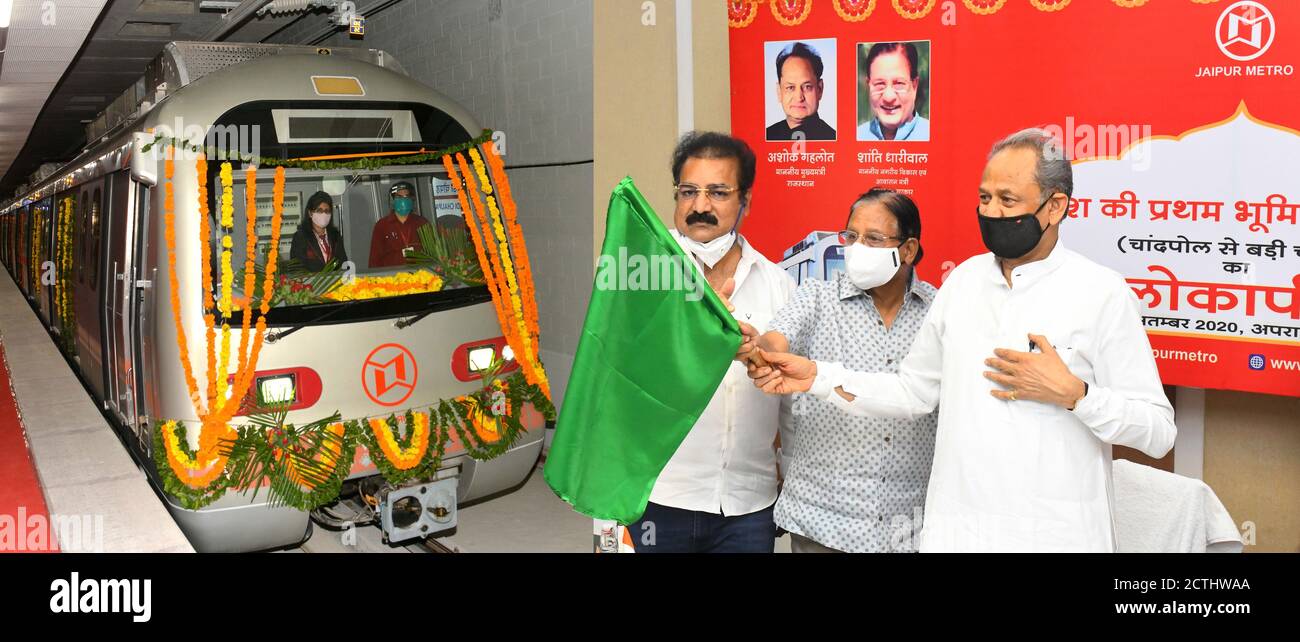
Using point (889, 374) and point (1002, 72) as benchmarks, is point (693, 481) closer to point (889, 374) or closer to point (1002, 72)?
point (889, 374)

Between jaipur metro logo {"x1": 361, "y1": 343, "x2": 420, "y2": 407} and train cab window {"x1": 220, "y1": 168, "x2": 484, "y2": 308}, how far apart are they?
304mm

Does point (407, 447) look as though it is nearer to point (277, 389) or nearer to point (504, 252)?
point (277, 389)

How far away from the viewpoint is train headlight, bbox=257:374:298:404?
5113mm

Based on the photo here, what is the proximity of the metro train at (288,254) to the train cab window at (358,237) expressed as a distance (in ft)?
0.04

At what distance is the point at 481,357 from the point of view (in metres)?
5.79

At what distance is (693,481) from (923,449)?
68cm

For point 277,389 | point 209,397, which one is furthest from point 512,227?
point 209,397

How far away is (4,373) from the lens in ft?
29.5

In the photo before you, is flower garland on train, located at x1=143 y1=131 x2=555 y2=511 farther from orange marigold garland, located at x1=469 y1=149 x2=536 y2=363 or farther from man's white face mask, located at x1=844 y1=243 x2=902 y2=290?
man's white face mask, located at x1=844 y1=243 x2=902 y2=290

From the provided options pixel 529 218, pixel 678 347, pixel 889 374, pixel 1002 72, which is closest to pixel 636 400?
pixel 678 347

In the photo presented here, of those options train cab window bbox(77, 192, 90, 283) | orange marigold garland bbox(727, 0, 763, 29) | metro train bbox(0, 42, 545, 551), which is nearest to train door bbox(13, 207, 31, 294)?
train cab window bbox(77, 192, 90, 283)

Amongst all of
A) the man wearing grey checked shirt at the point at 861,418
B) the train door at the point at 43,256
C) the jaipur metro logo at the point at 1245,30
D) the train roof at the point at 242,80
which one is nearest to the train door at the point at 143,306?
the train roof at the point at 242,80

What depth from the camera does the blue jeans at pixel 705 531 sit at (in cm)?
310

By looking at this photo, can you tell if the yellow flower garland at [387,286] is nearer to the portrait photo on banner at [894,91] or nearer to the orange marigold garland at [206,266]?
the orange marigold garland at [206,266]
